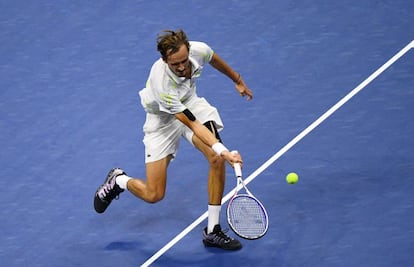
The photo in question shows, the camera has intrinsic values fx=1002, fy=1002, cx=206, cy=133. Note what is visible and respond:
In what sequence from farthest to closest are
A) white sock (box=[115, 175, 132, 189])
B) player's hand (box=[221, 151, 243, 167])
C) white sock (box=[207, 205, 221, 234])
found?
white sock (box=[115, 175, 132, 189]) < white sock (box=[207, 205, 221, 234]) < player's hand (box=[221, 151, 243, 167])

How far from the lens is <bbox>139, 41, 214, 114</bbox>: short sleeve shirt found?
30.2ft

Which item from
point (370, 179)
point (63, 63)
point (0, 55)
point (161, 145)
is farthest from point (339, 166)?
point (0, 55)

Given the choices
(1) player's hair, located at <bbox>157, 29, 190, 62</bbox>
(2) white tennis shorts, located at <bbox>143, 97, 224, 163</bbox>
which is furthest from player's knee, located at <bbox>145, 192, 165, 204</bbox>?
(1) player's hair, located at <bbox>157, 29, 190, 62</bbox>

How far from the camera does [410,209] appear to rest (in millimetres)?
9898

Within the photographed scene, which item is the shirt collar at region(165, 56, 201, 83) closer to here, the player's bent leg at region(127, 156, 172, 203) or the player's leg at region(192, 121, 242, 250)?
the player's leg at region(192, 121, 242, 250)

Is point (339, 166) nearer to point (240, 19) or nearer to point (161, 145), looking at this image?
point (161, 145)

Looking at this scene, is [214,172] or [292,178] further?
[292,178]

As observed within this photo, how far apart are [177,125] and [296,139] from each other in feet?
5.80

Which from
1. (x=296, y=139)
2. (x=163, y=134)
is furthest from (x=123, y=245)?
(x=296, y=139)

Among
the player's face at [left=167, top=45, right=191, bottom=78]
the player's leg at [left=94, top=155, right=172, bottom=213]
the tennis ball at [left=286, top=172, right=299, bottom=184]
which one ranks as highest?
the player's face at [left=167, top=45, right=191, bottom=78]

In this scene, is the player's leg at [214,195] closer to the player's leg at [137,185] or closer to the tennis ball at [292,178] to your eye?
the player's leg at [137,185]

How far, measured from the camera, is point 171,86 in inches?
364

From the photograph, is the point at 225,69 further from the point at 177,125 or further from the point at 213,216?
the point at 213,216

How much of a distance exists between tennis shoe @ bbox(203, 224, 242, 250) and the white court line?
1.13ft
